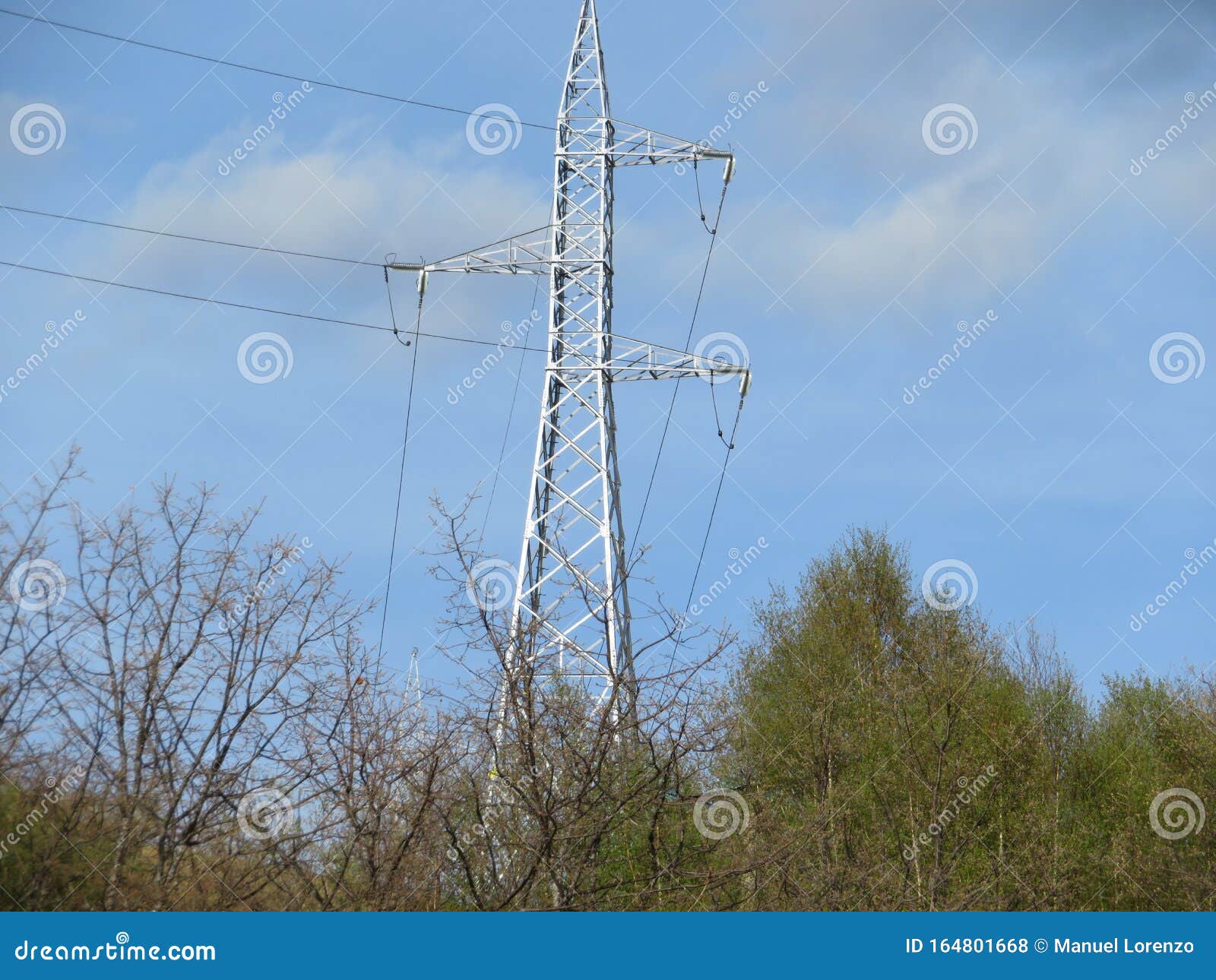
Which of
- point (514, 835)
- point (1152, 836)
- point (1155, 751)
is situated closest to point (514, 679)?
point (514, 835)

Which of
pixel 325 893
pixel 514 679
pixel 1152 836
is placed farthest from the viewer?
pixel 1152 836

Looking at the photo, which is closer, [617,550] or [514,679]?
[514,679]

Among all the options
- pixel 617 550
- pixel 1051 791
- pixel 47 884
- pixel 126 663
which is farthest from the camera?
pixel 1051 791

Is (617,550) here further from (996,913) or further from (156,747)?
(156,747)

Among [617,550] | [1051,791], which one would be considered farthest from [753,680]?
[617,550]

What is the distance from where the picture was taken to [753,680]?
3325 cm

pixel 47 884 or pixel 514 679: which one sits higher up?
pixel 514 679

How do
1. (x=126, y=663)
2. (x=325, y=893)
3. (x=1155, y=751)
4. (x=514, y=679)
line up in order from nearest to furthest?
(x=126, y=663) → (x=325, y=893) → (x=514, y=679) → (x=1155, y=751)

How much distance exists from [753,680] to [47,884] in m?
26.6

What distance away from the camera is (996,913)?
33.7 feet

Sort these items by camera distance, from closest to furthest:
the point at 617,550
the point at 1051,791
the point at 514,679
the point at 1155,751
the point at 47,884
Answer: the point at 47,884 → the point at 514,679 → the point at 617,550 → the point at 1051,791 → the point at 1155,751

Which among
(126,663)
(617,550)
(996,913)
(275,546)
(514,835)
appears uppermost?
(617,550)

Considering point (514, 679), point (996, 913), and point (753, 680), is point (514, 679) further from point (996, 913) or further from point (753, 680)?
point (753, 680)

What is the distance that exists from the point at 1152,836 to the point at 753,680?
31.4 ft
